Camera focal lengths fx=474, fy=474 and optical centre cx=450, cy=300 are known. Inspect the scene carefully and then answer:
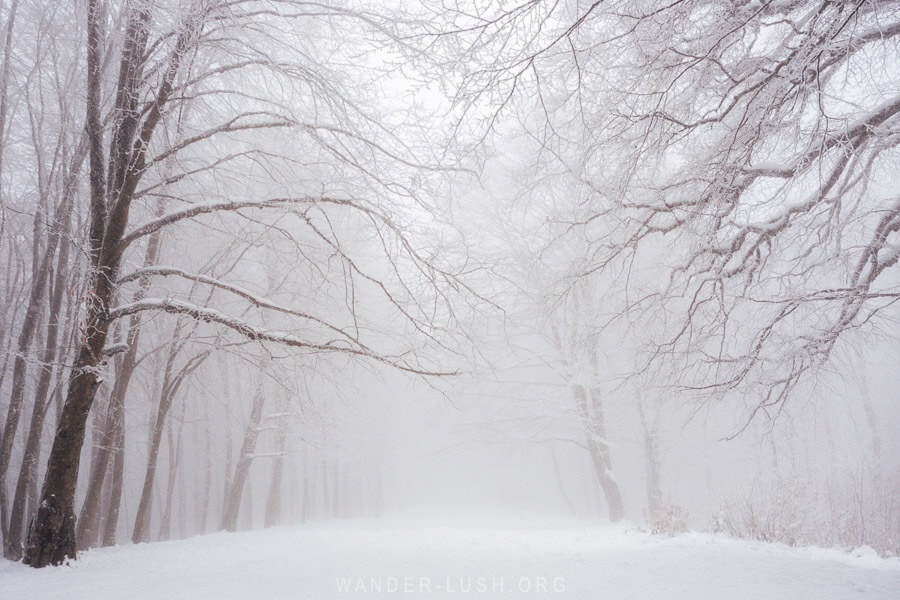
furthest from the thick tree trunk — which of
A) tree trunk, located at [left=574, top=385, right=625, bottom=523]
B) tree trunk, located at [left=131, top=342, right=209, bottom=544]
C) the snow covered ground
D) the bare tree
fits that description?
tree trunk, located at [left=574, top=385, right=625, bottom=523]

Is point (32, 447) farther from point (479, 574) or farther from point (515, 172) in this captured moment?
point (515, 172)

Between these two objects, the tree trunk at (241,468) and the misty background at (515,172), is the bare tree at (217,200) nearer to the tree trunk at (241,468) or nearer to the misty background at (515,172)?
the misty background at (515,172)

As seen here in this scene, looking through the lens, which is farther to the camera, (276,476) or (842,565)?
(276,476)

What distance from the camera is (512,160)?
1381 centimetres

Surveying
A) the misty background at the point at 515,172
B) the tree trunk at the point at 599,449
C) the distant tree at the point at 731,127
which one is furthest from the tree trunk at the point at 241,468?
the distant tree at the point at 731,127

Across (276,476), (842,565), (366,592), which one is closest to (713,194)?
(842,565)

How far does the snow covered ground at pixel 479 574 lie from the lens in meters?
3.86

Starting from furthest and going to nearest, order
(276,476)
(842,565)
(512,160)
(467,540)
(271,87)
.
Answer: (276,476) < (512,160) < (467,540) < (271,87) < (842,565)

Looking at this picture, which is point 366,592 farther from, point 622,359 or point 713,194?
point 622,359

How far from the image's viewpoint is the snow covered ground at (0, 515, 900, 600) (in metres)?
3.86

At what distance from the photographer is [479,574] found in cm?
448

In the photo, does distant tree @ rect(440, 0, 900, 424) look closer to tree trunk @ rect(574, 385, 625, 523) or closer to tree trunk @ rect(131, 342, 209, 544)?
tree trunk @ rect(574, 385, 625, 523)

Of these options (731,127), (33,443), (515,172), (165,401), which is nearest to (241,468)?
(165,401)

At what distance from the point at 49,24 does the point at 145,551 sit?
7969 mm
